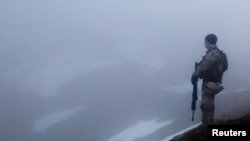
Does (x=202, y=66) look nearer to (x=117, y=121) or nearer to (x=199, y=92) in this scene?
(x=199, y=92)

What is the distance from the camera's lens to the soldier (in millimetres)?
3329

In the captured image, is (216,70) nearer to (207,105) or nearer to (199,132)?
(207,105)

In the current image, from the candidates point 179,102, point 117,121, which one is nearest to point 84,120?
point 117,121

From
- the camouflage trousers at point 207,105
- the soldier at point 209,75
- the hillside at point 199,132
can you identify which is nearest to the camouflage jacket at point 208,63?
the soldier at point 209,75

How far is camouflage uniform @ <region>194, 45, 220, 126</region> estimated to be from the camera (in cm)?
332

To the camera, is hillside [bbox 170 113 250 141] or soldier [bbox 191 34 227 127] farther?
hillside [bbox 170 113 250 141]

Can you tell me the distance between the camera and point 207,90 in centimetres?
341

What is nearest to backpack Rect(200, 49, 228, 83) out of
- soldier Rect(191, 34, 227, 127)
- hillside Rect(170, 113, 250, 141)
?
soldier Rect(191, 34, 227, 127)

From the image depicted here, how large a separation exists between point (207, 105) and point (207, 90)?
149 mm

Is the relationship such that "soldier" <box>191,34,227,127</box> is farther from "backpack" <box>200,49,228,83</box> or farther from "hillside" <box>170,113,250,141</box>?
"hillside" <box>170,113,250,141</box>

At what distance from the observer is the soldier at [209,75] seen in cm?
333

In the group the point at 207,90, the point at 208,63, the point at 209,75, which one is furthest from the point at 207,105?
the point at 208,63

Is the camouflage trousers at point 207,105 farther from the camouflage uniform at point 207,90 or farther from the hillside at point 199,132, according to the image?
the hillside at point 199,132

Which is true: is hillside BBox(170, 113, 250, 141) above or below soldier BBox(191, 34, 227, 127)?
below
